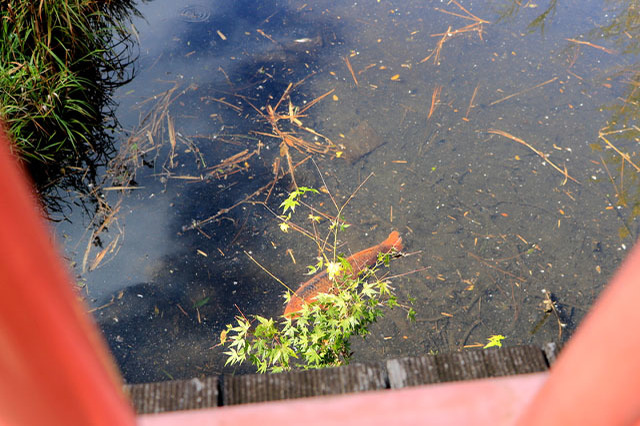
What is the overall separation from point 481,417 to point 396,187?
184 cm

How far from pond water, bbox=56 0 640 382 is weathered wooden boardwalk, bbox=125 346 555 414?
3.82 ft

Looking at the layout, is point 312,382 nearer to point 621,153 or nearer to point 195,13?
point 621,153

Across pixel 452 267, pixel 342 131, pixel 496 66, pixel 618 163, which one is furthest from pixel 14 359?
pixel 496 66

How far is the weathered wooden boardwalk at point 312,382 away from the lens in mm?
928

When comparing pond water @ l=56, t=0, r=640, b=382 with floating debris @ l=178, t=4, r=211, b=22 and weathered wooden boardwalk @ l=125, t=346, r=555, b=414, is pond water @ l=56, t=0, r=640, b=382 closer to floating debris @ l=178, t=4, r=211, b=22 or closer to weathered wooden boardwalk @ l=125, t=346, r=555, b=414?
floating debris @ l=178, t=4, r=211, b=22

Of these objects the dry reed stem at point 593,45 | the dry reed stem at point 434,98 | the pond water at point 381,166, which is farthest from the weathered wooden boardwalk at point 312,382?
the dry reed stem at point 593,45

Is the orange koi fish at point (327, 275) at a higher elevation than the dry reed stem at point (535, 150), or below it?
below

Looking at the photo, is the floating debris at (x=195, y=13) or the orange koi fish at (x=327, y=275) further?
the floating debris at (x=195, y=13)

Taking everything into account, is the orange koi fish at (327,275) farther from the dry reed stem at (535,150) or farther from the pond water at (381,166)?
the dry reed stem at (535,150)

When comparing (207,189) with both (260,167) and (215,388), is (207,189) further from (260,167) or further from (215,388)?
(215,388)

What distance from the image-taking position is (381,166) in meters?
2.70

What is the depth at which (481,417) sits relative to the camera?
2.80 feet

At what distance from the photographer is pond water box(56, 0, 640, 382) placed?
226 centimetres

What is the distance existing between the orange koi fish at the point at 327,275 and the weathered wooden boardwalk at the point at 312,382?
1.23m
